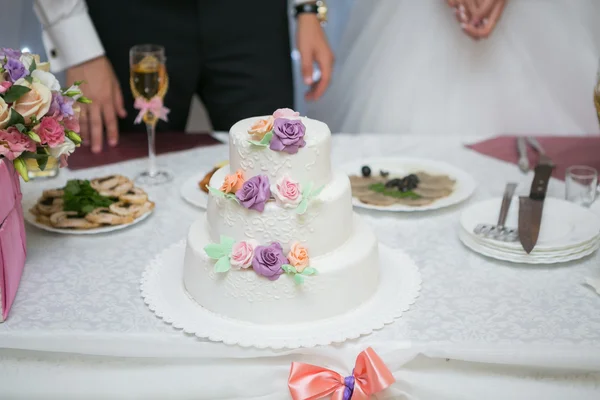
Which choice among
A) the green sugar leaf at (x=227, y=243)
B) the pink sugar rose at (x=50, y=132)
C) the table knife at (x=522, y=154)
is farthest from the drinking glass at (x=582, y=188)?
the pink sugar rose at (x=50, y=132)

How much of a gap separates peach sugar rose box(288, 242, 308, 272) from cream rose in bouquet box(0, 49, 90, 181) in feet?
1.49

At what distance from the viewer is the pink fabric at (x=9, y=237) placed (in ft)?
3.63

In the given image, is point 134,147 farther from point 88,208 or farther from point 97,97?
point 88,208

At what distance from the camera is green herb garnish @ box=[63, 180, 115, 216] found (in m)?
1.42

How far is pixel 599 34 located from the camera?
92.7 inches

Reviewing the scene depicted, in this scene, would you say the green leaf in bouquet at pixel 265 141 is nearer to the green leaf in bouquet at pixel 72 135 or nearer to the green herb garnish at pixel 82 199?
the green leaf in bouquet at pixel 72 135

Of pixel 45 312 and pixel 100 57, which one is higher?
pixel 100 57

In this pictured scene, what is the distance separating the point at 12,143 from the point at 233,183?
0.38 m

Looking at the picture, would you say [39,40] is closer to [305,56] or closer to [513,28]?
[305,56]

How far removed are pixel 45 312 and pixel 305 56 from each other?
114cm

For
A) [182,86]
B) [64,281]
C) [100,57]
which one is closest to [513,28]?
[182,86]

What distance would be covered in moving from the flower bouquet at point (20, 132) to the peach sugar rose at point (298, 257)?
451 mm

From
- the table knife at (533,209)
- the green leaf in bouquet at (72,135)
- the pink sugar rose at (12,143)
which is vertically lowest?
the table knife at (533,209)

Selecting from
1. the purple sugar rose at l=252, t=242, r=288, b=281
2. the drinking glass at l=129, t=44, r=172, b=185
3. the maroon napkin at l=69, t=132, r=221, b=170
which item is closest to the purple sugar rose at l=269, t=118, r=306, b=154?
the purple sugar rose at l=252, t=242, r=288, b=281
